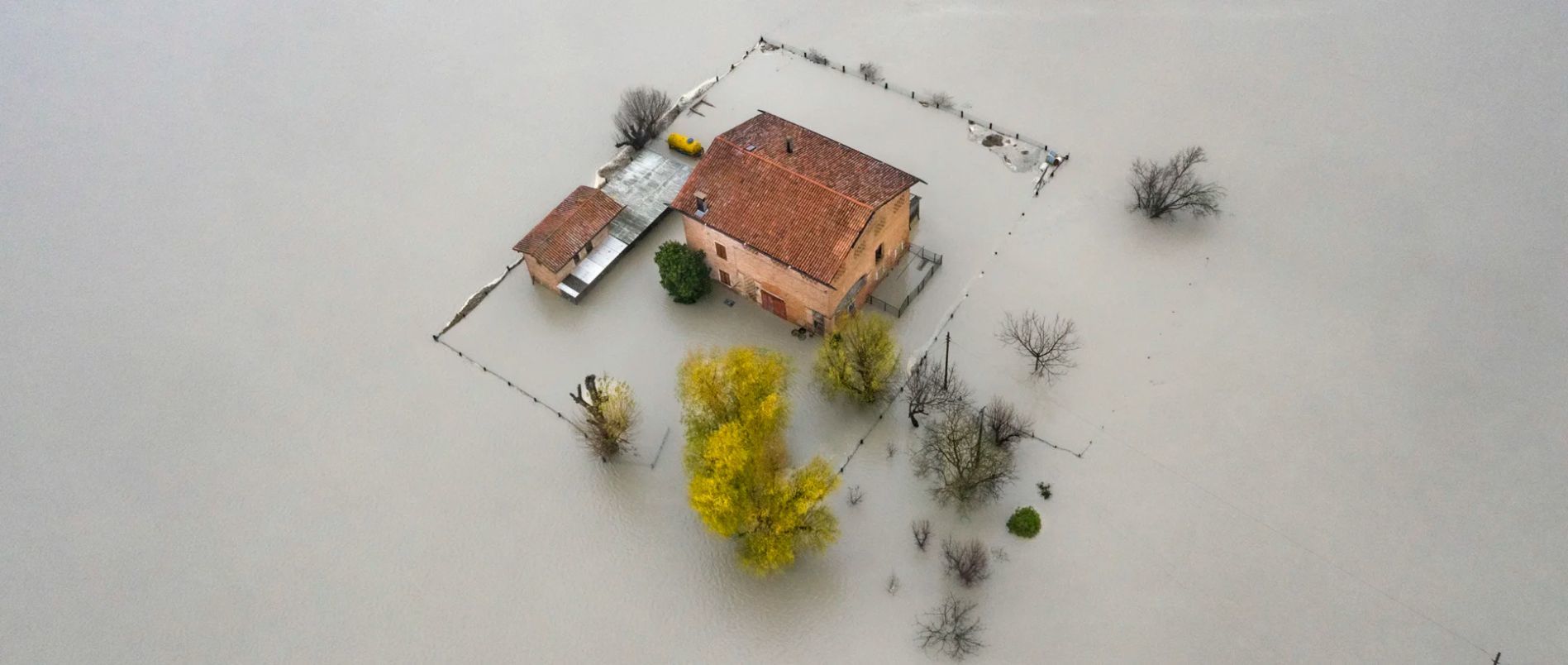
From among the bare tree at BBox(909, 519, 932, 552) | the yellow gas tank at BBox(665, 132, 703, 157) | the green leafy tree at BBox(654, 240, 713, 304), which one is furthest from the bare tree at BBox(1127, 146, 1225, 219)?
the yellow gas tank at BBox(665, 132, 703, 157)

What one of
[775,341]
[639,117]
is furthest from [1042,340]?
[639,117]

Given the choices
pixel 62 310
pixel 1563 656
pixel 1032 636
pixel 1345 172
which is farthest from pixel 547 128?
pixel 1563 656

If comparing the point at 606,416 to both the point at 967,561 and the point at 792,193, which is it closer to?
the point at 792,193

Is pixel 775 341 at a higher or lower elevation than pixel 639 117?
lower

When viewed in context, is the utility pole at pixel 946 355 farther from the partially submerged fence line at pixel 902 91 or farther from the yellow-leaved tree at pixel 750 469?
the partially submerged fence line at pixel 902 91

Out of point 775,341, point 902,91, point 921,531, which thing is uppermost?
point 902,91

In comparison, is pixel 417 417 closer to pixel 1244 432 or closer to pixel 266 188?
pixel 266 188
